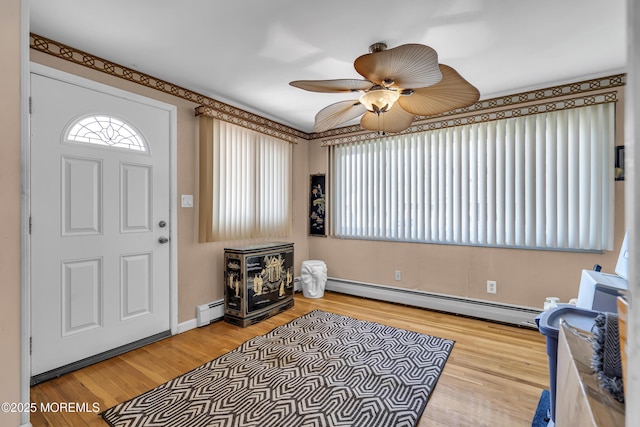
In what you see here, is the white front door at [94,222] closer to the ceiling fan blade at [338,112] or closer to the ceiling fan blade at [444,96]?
the ceiling fan blade at [338,112]

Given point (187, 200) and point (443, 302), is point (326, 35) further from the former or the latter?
point (443, 302)

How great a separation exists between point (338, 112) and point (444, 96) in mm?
771

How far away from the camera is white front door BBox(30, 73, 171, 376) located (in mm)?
2055

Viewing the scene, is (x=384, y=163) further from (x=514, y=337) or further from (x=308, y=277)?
(x=514, y=337)

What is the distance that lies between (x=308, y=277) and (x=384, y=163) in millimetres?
1809

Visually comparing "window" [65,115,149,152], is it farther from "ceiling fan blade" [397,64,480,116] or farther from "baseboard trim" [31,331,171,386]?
"ceiling fan blade" [397,64,480,116]

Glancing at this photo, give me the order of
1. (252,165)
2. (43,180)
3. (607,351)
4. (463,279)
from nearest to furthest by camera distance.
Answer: (607,351) < (43,180) < (463,279) < (252,165)

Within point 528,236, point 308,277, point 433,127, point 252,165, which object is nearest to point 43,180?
point 252,165

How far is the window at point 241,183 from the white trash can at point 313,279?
1.94ft

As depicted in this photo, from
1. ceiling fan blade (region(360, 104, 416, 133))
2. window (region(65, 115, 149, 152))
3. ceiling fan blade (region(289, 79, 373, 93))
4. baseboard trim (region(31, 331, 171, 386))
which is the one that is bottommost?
baseboard trim (region(31, 331, 171, 386))

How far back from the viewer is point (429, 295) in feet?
11.5

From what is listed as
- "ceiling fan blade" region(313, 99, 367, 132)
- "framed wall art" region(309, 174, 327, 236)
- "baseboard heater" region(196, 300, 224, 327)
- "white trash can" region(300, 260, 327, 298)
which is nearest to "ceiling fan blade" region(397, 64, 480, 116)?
"ceiling fan blade" region(313, 99, 367, 132)

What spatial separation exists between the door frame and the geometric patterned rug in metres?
0.68

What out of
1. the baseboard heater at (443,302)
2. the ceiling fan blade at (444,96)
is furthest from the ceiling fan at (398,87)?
the baseboard heater at (443,302)
